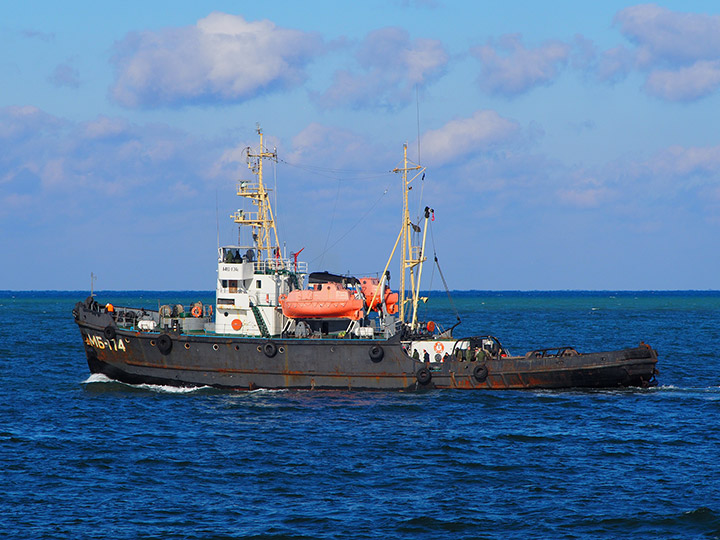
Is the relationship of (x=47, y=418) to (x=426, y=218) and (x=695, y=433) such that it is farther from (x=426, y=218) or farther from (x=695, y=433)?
(x=695, y=433)

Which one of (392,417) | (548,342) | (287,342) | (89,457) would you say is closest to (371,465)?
(392,417)

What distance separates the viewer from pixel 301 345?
38.1 m

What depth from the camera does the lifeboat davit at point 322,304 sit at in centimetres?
3928

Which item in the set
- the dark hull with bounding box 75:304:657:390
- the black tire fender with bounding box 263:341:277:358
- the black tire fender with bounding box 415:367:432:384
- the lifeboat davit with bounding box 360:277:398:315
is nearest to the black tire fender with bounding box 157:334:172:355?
the dark hull with bounding box 75:304:657:390

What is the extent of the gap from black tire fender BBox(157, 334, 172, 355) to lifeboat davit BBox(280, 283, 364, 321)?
5.45m

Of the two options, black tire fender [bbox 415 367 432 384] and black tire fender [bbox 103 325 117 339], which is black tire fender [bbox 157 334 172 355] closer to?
black tire fender [bbox 103 325 117 339]

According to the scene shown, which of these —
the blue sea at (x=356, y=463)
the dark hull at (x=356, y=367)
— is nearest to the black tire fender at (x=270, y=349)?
the dark hull at (x=356, y=367)

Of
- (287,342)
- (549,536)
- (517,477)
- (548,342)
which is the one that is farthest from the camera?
(548,342)

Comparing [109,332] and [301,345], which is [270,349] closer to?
[301,345]

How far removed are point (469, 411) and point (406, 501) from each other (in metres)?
12.7

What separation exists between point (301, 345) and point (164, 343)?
21.1ft

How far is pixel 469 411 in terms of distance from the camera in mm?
35469

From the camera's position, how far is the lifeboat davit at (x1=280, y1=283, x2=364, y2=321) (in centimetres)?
3928

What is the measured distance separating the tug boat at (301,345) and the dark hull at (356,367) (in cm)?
5
